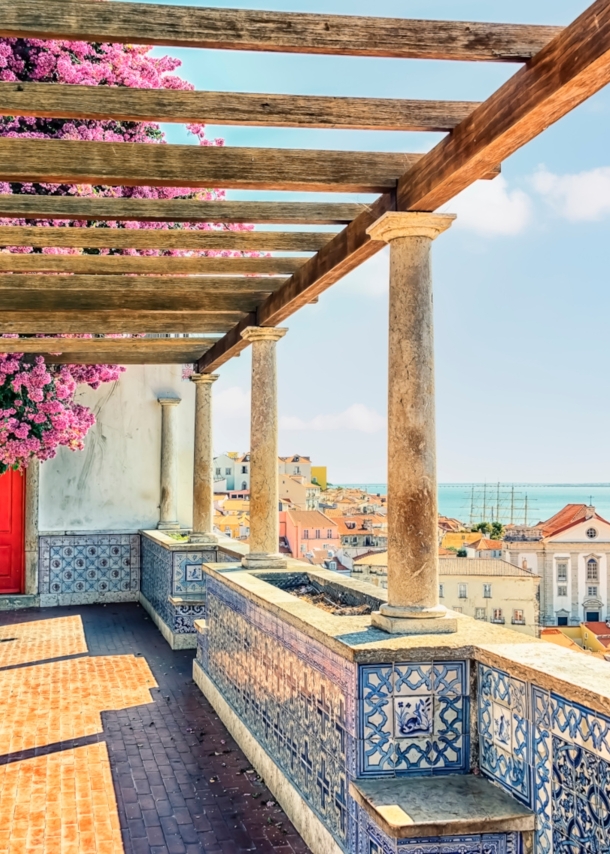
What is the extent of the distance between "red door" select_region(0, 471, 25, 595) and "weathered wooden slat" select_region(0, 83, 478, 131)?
32.3ft

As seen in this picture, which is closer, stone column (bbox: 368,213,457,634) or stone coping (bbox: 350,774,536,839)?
stone coping (bbox: 350,774,536,839)

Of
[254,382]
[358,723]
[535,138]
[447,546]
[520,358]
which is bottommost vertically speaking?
[447,546]

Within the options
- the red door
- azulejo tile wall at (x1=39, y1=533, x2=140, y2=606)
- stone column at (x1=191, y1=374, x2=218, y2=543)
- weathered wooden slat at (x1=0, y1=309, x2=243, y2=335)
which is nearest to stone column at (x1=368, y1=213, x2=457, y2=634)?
weathered wooden slat at (x1=0, y1=309, x2=243, y2=335)

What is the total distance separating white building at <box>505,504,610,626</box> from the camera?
5269cm

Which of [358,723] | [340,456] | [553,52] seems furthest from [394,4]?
[340,456]

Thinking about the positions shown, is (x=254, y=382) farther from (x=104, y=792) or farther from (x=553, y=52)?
(x=553, y=52)

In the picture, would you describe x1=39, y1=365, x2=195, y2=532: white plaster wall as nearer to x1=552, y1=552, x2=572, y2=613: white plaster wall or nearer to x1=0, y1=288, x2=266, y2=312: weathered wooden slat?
x1=0, y1=288, x2=266, y2=312: weathered wooden slat

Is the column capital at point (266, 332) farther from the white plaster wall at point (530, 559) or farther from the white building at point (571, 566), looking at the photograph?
the white building at point (571, 566)

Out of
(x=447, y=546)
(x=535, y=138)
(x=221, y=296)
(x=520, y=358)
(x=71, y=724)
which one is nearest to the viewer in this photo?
(x=535, y=138)

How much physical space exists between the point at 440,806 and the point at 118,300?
16.9 feet

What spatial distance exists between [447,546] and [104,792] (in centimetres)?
5059

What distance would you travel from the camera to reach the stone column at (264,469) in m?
7.17

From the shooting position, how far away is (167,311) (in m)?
7.30

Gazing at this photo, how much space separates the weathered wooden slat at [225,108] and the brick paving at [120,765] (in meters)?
3.47
